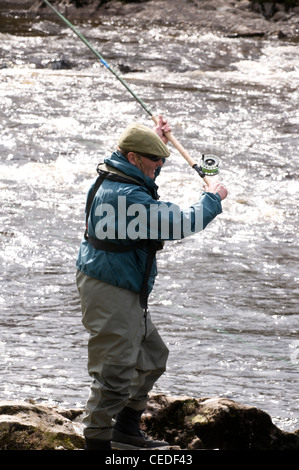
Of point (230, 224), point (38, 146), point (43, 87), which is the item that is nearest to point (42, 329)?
point (230, 224)

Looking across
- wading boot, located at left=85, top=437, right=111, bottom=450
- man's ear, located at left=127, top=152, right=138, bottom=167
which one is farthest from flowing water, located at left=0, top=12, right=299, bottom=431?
man's ear, located at left=127, top=152, right=138, bottom=167

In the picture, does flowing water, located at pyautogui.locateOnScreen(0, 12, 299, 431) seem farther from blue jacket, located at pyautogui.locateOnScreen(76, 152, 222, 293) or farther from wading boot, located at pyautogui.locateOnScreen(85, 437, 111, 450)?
blue jacket, located at pyautogui.locateOnScreen(76, 152, 222, 293)

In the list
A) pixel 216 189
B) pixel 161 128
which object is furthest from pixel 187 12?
pixel 216 189

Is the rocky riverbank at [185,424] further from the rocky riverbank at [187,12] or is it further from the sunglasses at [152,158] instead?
the rocky riverbank at [187,12]

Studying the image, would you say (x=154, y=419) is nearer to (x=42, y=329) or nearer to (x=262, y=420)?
(x=262, y=420)

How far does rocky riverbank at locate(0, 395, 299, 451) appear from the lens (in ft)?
12.5

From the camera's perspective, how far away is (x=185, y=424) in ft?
13.5

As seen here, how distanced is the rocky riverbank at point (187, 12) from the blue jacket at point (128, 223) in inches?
825

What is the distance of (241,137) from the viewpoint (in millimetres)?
12695

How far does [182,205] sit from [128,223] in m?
5.92

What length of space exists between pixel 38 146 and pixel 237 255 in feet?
14.8

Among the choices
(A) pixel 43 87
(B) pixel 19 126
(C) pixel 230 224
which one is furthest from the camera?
(A) pixel 43 87

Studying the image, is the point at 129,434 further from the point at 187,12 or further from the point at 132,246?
the point at 187,12

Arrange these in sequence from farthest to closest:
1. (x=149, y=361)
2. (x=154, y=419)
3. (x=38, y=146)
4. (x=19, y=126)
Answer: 1. (x=19, y=126)
2. (x=38, y=146)
3. (x=154, y=419)
4. (x=149, y=361)
